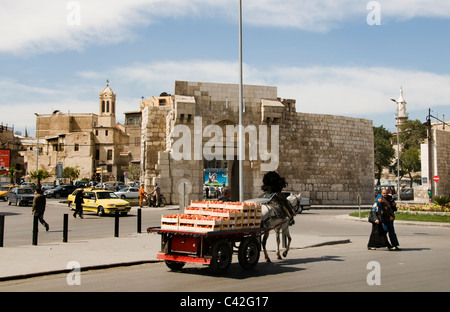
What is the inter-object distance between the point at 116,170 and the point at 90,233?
6745 centimetres

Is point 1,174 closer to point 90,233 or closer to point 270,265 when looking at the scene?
point 90,233

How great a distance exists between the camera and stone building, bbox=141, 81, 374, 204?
28.6 m

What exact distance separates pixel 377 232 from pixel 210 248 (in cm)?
579

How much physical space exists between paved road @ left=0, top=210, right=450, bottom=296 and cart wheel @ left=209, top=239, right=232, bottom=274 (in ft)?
0.62

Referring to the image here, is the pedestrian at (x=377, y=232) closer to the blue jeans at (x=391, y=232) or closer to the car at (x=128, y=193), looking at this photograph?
the blue jeans at (x=391, y=232)

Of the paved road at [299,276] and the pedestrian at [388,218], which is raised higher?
the pedestrian at [388,218]

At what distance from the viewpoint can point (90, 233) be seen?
55.0ft

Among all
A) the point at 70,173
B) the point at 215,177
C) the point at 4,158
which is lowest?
the point at 215,177

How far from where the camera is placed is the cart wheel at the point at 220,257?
856cm

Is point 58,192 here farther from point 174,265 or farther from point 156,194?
point 174,265

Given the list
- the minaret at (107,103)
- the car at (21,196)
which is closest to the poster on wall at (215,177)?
the car at (21,196)

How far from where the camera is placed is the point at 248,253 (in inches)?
365

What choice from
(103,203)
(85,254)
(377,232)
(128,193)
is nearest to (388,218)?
(377,232)
